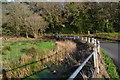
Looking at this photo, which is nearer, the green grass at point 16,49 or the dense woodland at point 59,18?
the green grass at point 16,49

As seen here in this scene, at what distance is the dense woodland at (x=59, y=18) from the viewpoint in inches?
1192

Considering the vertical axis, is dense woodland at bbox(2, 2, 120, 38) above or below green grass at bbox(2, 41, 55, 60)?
above

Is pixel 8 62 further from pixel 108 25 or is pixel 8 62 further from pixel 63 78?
pixel 108 25

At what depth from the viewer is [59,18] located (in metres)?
40.3

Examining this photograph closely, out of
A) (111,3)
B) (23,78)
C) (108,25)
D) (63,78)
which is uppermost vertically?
(111,3)

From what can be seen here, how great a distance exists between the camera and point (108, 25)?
36094 mm

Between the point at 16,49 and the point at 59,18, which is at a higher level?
the point at 59,18

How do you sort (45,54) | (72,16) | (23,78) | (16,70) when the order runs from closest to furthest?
(23,78) → (16,70) → (45,54) → (72,16)

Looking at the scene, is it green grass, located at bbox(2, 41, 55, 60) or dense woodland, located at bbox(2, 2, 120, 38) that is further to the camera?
dense woodland, located at bbox(2, 2, 120, 38)

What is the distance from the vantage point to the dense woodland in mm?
30266

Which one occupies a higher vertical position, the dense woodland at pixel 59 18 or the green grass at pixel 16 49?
the dense woodland at pixel 59 18

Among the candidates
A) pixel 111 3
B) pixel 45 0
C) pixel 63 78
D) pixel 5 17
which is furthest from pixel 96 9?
pixel 63 78

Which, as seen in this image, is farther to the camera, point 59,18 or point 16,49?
point 59,18

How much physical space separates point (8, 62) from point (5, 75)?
6.93 feet
